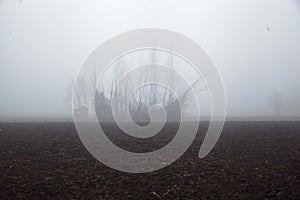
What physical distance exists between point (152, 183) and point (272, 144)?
3.38 meters

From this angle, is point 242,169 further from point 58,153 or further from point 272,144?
point 58,153

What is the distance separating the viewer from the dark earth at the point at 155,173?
414 centimetres

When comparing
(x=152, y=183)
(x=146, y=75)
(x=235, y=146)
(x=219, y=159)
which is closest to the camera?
(x=152, y=183)

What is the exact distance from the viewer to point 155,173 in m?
4.88

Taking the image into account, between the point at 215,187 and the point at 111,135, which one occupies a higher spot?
the point at 111,135

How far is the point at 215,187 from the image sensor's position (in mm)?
4297

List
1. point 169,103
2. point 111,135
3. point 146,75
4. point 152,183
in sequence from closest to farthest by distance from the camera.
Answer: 1. point 152,183
2. point 111,135
3. point 146,75
4. point 169,103

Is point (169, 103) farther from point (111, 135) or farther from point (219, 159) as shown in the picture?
point (219, 159)

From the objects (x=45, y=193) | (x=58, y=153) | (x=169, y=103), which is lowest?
(x=45, y=193)

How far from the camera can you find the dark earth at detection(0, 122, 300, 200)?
13.6ft

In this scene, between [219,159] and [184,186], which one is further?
[219,159]

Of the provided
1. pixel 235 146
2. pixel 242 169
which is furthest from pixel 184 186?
pixel 235 146

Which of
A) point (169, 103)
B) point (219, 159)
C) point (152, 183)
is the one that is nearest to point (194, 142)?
point (219, 159)

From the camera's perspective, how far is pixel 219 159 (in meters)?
5.50
